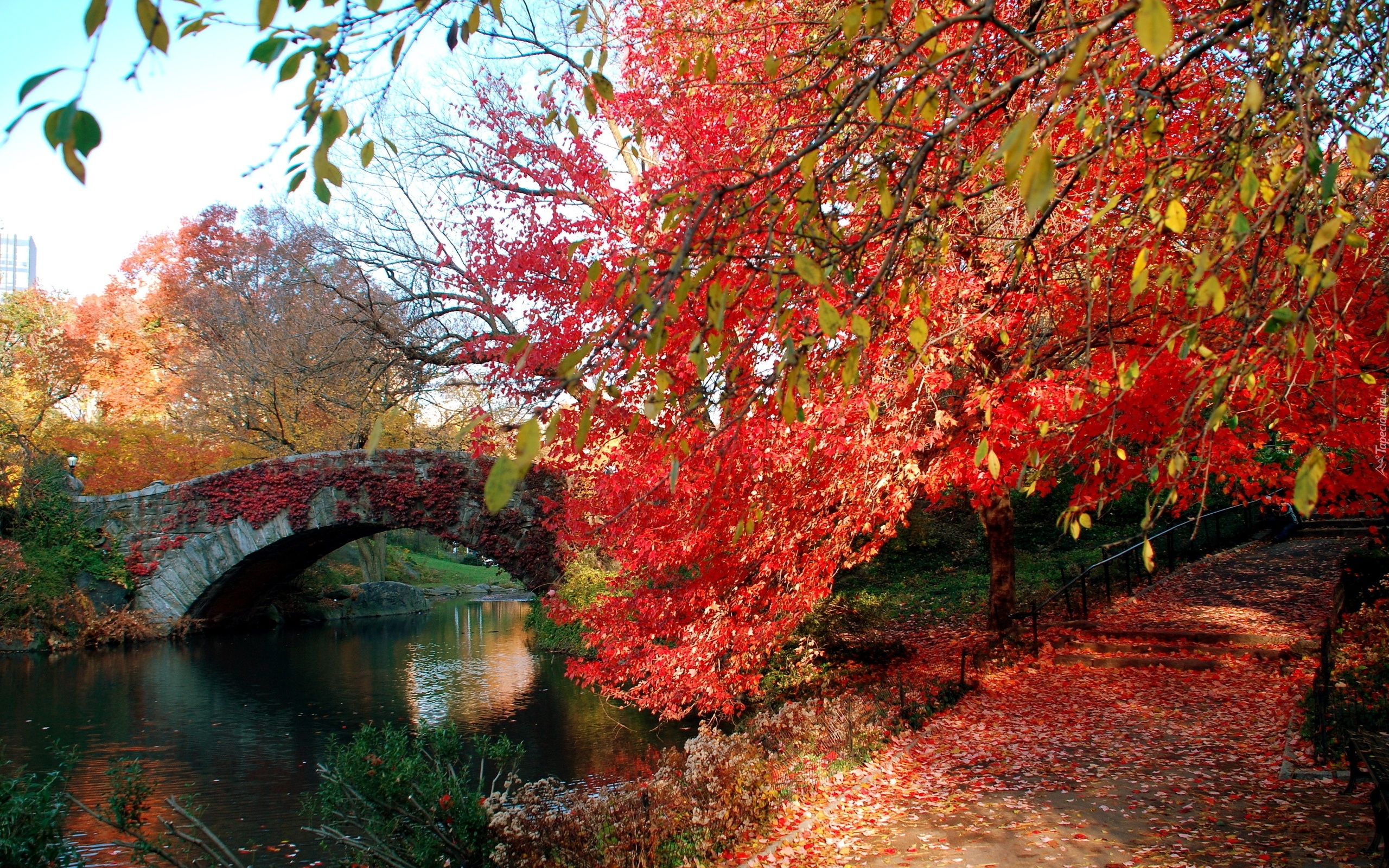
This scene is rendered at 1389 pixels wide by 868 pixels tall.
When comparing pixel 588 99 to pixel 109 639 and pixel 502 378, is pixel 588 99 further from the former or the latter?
pixel 109 639

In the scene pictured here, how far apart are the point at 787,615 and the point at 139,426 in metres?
18.9

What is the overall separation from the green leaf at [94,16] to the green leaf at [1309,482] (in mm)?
2446

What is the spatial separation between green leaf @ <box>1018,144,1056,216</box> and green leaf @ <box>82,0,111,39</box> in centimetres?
164

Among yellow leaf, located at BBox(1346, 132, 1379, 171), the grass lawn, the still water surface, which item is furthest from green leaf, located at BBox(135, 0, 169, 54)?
the grass lawn

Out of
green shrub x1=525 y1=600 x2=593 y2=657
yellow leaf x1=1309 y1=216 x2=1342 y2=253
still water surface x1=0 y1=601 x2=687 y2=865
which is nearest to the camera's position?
yellow leaf x1=1309 y1=216 x2=1342 y2=253

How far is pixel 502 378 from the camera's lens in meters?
9.81

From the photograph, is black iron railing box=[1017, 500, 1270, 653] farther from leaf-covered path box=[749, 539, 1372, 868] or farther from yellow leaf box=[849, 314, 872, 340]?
yellow leaf box=[849, 314, 872, 340]

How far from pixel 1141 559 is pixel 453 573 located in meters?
28.0

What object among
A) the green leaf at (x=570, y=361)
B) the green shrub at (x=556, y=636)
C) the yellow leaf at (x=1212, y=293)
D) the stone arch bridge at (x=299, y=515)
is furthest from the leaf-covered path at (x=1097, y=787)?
the stone arch bridge at (x=299, y=515)

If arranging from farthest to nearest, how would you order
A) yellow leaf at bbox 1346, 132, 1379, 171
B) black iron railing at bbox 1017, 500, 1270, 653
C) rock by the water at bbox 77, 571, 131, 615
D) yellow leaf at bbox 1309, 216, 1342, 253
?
rock by the water at bbox 77, 571, 131, 615 < black iron railing at bbox 1017, 500, 1270, 653 < yellow leaf at bbox 1346, 132, 1379, 171 < yellow leaf at bbox 1309, 216, 1342, 253

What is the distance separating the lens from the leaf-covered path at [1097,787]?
4.45 meters

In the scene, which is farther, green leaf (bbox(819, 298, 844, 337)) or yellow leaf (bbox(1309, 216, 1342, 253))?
yellow leaf (bbox(1309, 216, 1342, 253))

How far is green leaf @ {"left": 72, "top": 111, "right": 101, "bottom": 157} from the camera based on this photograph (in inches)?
58.2

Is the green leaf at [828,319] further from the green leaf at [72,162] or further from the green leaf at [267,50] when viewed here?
the green leaf at [72,162]
